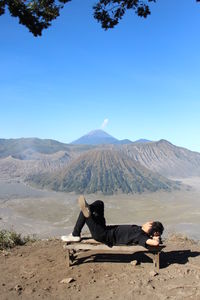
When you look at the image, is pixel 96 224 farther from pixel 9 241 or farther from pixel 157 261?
pixel 9 241

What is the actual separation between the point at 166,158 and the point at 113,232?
107932 millimetres

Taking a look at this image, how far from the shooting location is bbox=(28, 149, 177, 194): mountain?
188 ft

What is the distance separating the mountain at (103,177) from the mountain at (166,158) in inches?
1252

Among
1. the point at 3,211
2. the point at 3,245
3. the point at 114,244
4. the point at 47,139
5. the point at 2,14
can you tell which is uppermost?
the point at 47,139

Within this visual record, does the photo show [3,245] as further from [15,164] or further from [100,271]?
[15,164]

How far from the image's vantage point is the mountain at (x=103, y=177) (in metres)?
57.2

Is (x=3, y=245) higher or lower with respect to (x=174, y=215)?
higher

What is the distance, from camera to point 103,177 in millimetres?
61562

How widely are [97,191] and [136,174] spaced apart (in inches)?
499

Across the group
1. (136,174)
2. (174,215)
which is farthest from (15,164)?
(174,215)

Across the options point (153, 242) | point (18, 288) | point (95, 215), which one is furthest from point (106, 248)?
point (18, 288)

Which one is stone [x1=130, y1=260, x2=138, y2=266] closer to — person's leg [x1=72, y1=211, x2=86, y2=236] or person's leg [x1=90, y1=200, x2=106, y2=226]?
person's leg [x1=90, y1=200, x2=106, y2=226]

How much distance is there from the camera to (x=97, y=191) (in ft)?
180

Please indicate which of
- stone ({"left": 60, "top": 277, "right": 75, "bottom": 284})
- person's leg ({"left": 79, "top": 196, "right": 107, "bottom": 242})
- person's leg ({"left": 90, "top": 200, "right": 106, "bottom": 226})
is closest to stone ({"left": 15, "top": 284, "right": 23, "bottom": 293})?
stone ({"left": 60, "top": 277, "right": 75, "bottom": 284})
